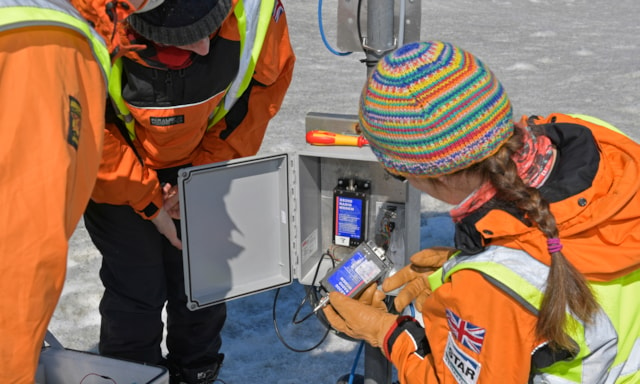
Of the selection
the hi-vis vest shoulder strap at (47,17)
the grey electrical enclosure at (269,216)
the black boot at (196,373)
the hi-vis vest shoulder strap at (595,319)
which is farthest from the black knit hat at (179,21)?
the black boot at (196,373)

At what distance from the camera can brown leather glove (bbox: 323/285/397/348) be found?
84.2 inches

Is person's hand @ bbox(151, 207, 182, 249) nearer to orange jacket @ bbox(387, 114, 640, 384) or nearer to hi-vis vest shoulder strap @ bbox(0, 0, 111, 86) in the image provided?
hi-vis vest shoulder strap @ bbox(0, 0, 111, 86)

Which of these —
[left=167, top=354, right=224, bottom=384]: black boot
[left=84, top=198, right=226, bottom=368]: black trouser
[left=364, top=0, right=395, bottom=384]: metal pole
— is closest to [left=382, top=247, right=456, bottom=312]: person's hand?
[left=364, top=0, right=395, bottom=384]: metal pole

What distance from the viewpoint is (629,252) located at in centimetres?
158

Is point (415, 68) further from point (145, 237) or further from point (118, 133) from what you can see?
point (145, 237)

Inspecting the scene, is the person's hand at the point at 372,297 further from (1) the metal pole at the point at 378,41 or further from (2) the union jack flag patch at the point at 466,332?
(2) the union jack flag patch at the point at 466,332

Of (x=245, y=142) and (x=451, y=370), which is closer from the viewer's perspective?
(x=451, y=370)

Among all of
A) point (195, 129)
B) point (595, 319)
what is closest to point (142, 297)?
point (195, 129)

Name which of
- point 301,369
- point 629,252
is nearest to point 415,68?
point 629,252

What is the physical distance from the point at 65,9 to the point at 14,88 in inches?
8.5

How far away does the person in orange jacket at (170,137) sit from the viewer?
7.45 feet

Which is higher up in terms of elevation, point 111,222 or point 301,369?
point 111,222

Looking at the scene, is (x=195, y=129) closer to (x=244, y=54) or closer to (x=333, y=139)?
(x=244, y=54)

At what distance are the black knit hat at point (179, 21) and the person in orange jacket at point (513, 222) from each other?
670 millimetres
